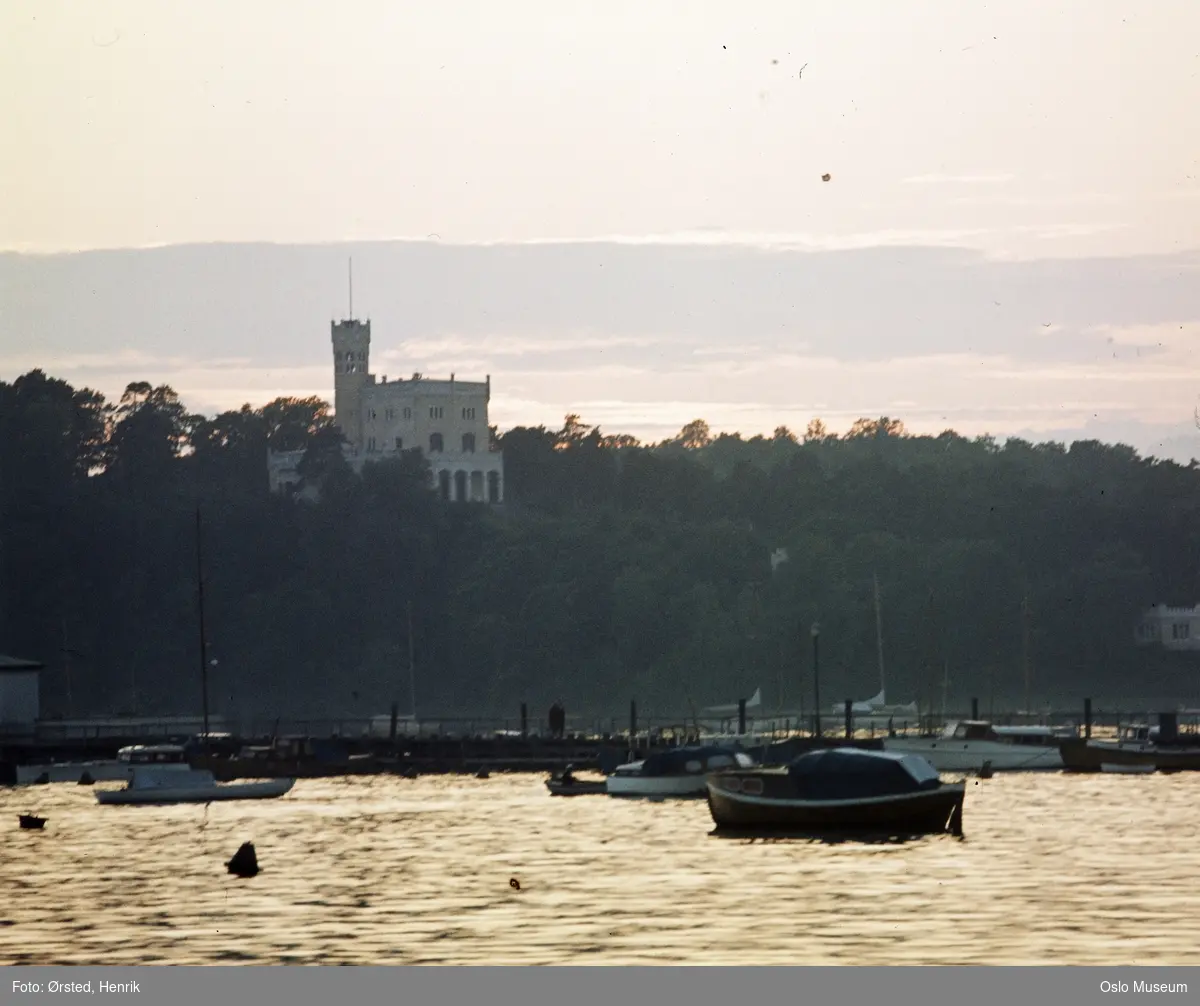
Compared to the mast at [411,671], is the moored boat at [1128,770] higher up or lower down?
lower down

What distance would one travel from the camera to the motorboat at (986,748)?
348 ft

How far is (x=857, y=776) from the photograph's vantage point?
70.4m

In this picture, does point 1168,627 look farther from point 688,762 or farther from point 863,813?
point 863,813

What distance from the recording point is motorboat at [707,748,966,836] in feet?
229

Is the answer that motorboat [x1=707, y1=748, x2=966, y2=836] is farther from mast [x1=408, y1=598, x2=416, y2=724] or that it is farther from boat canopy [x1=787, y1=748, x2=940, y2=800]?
mast [x1=408, y1=598, x2=416, y2=724]

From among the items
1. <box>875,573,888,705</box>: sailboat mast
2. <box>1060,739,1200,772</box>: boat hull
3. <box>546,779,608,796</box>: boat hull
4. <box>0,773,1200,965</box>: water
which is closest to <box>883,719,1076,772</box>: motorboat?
<box>1060,739,1200,772</box>: boat hull

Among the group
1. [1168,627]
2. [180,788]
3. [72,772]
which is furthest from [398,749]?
[1168,627]

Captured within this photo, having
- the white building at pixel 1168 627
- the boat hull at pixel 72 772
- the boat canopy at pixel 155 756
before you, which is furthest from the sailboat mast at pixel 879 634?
the boat hull at pixel 72 772

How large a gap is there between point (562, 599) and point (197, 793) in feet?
278

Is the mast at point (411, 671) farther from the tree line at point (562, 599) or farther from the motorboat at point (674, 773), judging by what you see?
the motorboat at point (674, 773)

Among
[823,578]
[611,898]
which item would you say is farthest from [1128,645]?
[611,898]

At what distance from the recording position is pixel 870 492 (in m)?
196
